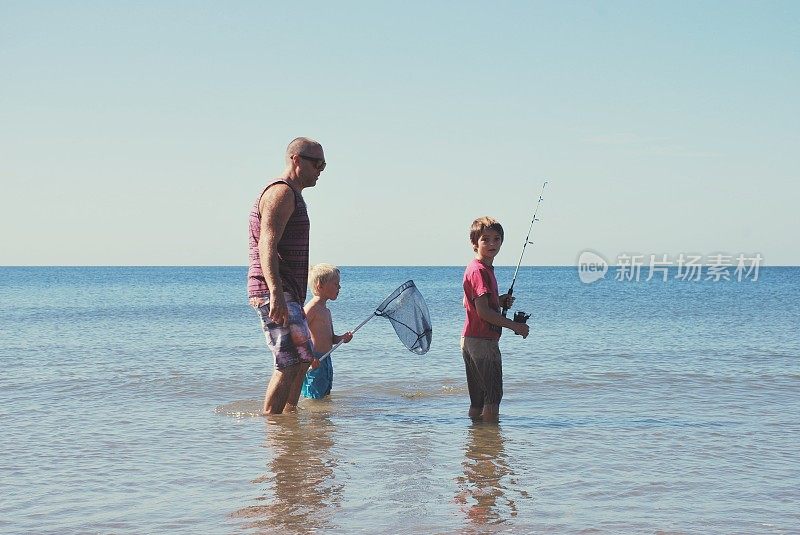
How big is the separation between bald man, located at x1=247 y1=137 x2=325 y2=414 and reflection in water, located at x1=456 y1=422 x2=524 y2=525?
140 centimetres

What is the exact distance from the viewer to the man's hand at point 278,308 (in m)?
6.05

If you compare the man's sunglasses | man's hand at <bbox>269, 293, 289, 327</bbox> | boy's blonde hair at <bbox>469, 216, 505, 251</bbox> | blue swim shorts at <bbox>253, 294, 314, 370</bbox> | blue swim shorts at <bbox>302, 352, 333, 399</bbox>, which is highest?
the man's sunglasses

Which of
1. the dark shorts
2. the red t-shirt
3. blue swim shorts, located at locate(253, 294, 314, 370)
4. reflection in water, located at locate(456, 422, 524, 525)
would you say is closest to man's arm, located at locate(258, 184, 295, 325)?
blue swim shorts, located at locate(253, 294, 314, 370)

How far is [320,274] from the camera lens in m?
7.88

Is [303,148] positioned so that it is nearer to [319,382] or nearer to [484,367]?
[484,367]

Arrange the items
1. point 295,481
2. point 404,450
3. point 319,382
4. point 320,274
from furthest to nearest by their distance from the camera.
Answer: point 319,382 < point 320,274 < point 404,450 < point 295,481

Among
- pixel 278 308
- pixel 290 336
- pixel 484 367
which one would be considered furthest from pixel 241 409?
pixel 484 367

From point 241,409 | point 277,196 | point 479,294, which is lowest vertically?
point 241,409

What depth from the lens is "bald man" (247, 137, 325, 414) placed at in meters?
6.05

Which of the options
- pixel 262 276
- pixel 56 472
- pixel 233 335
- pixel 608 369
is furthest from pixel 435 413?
pixel 233 335

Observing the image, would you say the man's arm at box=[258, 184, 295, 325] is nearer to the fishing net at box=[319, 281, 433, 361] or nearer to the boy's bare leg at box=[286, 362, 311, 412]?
the boy's bare leg at box=[286, 362, 311, 412]

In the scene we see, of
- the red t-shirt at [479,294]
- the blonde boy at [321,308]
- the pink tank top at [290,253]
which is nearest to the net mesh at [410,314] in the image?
the blonde boy at [321,308]

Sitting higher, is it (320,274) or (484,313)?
(320,274)

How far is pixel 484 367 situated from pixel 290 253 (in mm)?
1688
